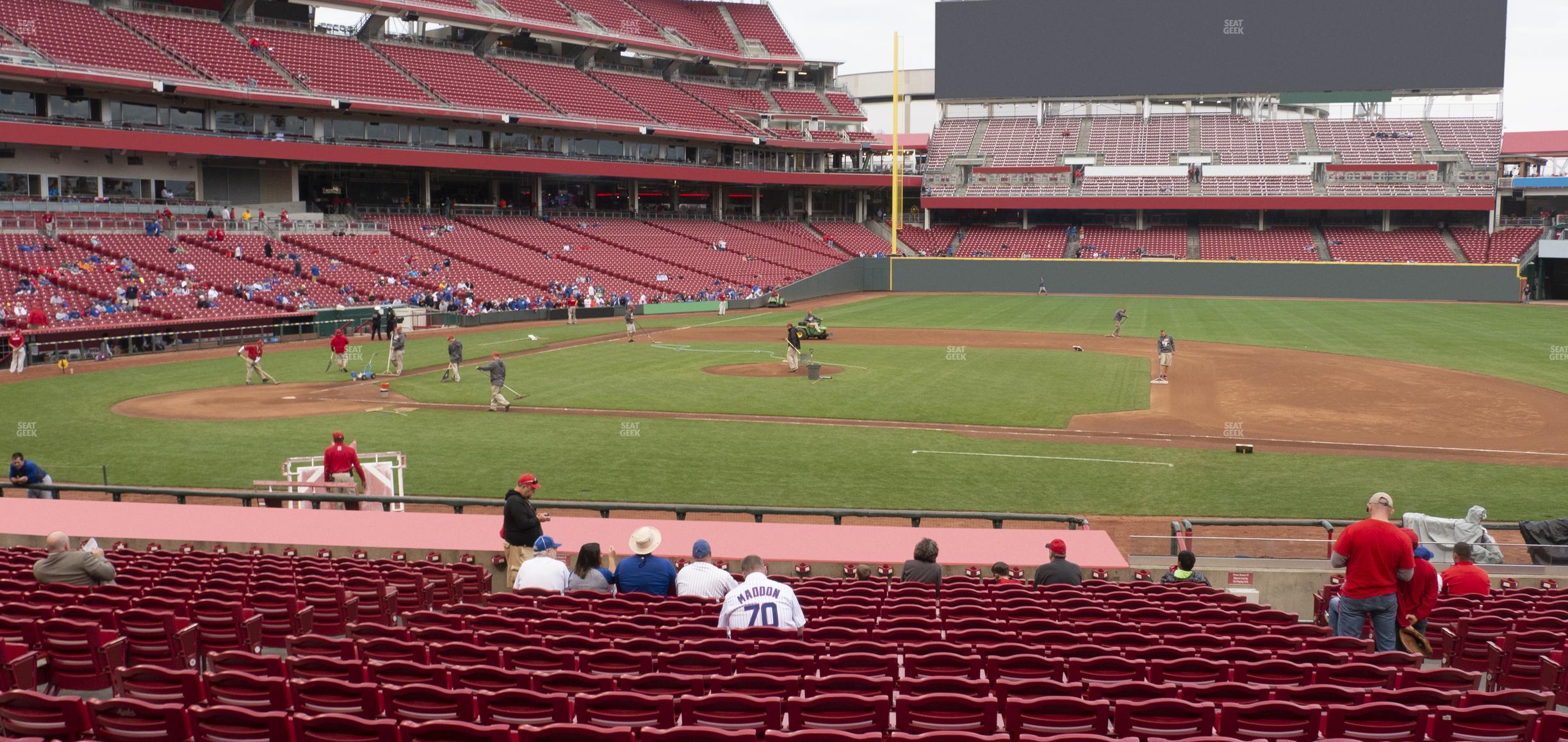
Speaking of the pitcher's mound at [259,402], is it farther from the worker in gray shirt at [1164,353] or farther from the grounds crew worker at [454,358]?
the worker in gray shirt at [1164,353]

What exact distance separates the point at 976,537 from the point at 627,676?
8341 millimetres

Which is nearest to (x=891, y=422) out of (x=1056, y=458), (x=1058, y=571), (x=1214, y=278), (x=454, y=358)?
(x=1056, y=458)

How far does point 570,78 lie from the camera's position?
7662 cm

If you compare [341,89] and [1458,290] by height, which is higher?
[341,89]

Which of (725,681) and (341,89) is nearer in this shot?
(725,681)

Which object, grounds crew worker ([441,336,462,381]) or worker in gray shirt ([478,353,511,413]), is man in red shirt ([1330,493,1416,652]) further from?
grounds crew worker ([441,336,462,381])

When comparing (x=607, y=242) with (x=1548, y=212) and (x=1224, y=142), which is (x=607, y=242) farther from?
(x=1548, y=212)

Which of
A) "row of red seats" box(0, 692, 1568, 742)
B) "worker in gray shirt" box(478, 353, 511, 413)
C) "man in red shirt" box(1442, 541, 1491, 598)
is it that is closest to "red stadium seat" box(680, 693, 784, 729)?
"row of red seats" box(0, 692, 1568, 742)

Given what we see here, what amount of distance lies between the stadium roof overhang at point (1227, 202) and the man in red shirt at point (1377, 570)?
248 ft

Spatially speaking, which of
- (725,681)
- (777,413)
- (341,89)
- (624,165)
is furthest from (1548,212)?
(725,681)

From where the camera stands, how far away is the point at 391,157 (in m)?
61.3

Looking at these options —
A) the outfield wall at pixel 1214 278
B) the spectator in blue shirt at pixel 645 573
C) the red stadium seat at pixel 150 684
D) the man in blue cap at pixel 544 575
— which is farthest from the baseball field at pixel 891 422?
the outfield wall at pixel 1214 278

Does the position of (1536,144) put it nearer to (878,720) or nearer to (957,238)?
(957,238)

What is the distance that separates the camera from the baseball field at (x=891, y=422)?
64.8 feet
